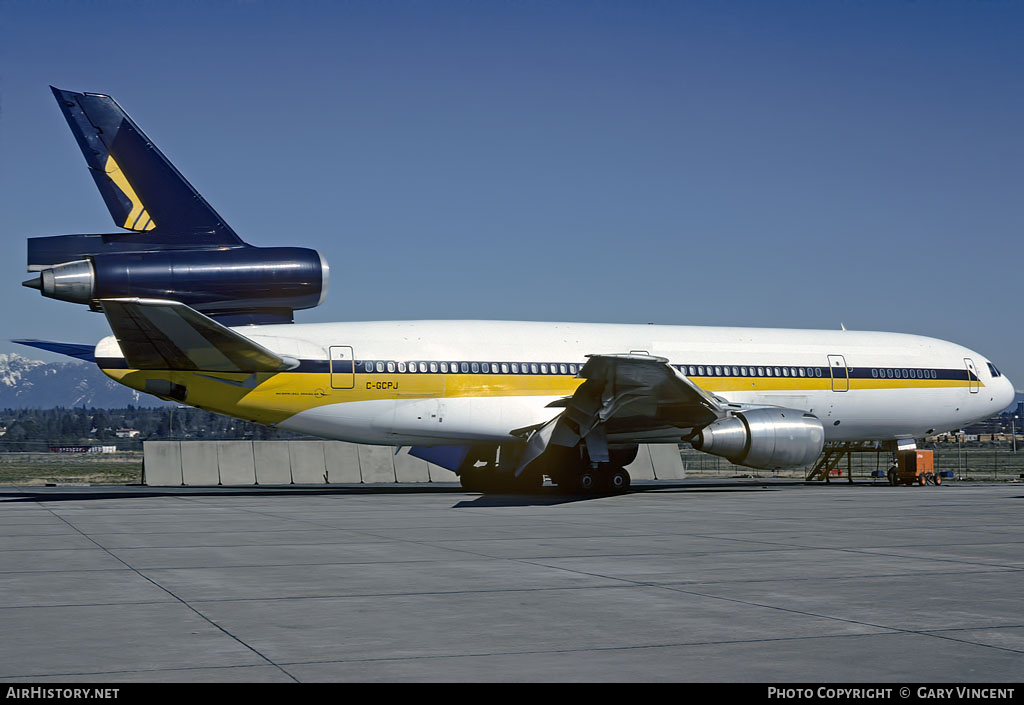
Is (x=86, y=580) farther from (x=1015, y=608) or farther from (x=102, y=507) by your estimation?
(x=102, y=507)

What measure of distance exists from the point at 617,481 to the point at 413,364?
5.36 metres

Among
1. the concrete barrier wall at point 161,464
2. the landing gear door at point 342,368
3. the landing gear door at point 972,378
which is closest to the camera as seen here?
the landing gear door at point 342,368

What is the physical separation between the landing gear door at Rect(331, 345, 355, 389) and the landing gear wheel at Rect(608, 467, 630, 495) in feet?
20.3

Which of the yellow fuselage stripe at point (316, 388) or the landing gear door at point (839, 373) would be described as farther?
the landing gear door at point (839, 373)

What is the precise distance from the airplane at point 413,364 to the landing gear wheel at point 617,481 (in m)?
0.03

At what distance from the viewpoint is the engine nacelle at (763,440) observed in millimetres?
21281

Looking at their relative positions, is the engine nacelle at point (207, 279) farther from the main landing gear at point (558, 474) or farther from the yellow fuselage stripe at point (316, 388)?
the main landing gear at point (558, 474)

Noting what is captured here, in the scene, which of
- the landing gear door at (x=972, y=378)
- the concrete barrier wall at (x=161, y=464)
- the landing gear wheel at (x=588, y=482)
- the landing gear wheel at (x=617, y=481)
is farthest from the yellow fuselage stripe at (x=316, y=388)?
the concrete barrier wall at (x=161, y=464)

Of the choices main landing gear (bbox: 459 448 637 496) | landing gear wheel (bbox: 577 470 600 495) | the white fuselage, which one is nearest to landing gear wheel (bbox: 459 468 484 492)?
main landing gear (bbox: 459 448 637 496)

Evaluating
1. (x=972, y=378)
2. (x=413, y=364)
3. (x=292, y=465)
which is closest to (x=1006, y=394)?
(x=972, y=378)

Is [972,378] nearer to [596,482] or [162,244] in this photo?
[596,482]

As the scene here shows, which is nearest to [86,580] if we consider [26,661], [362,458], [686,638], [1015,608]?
[26,661]

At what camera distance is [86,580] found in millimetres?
9375

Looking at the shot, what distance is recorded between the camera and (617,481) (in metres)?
23.4
